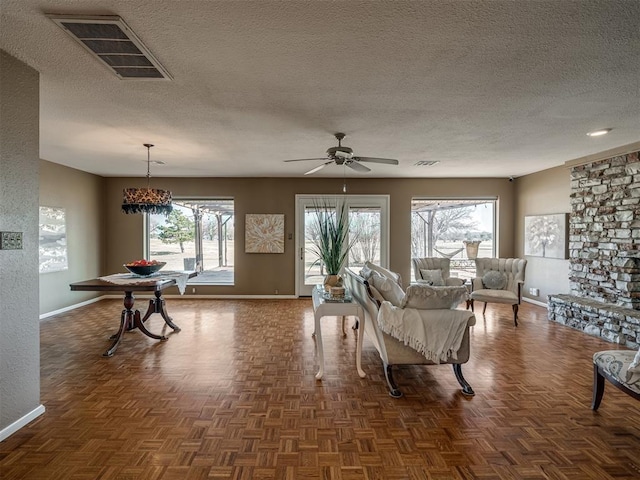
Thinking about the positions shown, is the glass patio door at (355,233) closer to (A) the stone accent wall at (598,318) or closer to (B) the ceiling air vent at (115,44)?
(A) the stone accent wall at (598,318)

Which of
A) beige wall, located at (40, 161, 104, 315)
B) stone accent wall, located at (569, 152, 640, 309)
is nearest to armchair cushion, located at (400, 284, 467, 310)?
stone accent wall, located at (569, 152, 640, 309)

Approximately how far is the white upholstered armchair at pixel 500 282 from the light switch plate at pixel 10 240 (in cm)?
517

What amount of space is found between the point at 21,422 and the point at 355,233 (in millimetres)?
5364

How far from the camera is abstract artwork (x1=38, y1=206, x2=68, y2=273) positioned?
4961 millimetres

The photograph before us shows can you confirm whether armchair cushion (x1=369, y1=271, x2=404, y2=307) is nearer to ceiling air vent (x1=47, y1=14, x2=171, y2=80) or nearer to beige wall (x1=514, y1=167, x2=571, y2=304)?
ceiling air vent (x1=47, y1=14, x2=171, y2=80)

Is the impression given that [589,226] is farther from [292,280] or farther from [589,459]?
→ [292,280]

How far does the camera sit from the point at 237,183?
6543mm

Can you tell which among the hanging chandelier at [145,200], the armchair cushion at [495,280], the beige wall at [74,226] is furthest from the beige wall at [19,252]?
the armchair cushion at [495,280]

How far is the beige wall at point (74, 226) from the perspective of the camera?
16.6 ft

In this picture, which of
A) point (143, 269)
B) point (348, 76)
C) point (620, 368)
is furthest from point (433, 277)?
point (143, 269)

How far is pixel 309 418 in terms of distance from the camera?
7.52 feet

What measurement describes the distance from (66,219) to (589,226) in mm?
8071

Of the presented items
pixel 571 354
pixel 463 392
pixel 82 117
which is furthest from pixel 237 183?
A: pixel 571 354

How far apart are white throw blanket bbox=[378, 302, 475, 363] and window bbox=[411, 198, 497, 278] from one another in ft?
13.7
